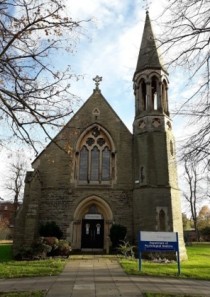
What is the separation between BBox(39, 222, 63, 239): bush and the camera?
63.3ft

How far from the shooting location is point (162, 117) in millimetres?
21859

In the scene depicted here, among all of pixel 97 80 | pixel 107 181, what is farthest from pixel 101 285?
pixel 97 80

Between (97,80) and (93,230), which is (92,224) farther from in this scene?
(97,80)

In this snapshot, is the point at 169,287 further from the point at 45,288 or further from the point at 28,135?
the point at 28,135

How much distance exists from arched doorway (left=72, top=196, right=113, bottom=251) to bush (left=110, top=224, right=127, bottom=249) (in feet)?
2.55

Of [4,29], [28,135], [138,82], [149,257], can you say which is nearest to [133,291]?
[28,135]

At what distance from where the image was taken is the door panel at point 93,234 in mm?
20500

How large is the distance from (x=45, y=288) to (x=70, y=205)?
12.0m

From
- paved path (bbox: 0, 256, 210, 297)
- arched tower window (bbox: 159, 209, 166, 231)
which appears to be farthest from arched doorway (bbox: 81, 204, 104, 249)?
paved path (bbox: 0, 256, 210, 297)

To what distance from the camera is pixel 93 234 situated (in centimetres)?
2072

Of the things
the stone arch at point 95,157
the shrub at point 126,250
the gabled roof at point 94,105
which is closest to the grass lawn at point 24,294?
the shrub at point 126,250

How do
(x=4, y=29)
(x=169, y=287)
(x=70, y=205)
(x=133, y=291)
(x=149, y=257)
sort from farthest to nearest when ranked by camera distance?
(x=70, y=205) → (x=149, y=257) → (x=169, y=287) → (x=133, y=291) → (x=4, y=29)

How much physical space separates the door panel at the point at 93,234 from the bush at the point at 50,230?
176 centimetres

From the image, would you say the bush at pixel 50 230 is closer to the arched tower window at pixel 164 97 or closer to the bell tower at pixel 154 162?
the bell tower at pixel 154 162
